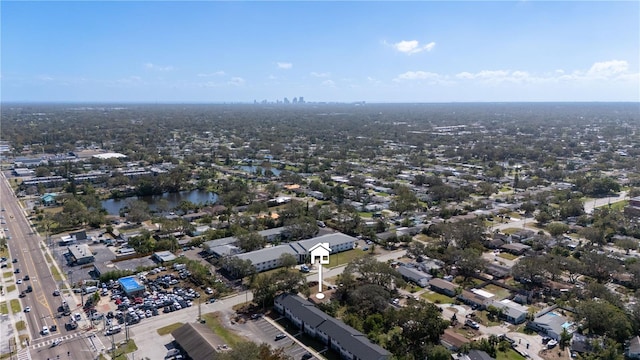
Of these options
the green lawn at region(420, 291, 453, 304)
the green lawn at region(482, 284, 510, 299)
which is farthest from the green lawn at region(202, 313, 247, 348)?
the green lawn at region(482, 284, 510, 299)

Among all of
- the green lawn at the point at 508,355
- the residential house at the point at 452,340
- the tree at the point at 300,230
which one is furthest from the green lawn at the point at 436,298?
the tree at the point at 300,230

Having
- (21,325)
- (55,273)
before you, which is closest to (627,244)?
(21,325)

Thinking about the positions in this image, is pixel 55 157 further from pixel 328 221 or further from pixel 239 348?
pixel 239 348

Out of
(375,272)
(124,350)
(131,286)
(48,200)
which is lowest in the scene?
(124,350)

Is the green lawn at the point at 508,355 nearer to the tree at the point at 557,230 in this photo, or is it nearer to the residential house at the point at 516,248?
the residential house at the point at 516,248

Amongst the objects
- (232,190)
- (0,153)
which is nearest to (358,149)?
(232,190)

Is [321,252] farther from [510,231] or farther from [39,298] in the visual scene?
[39,298]
